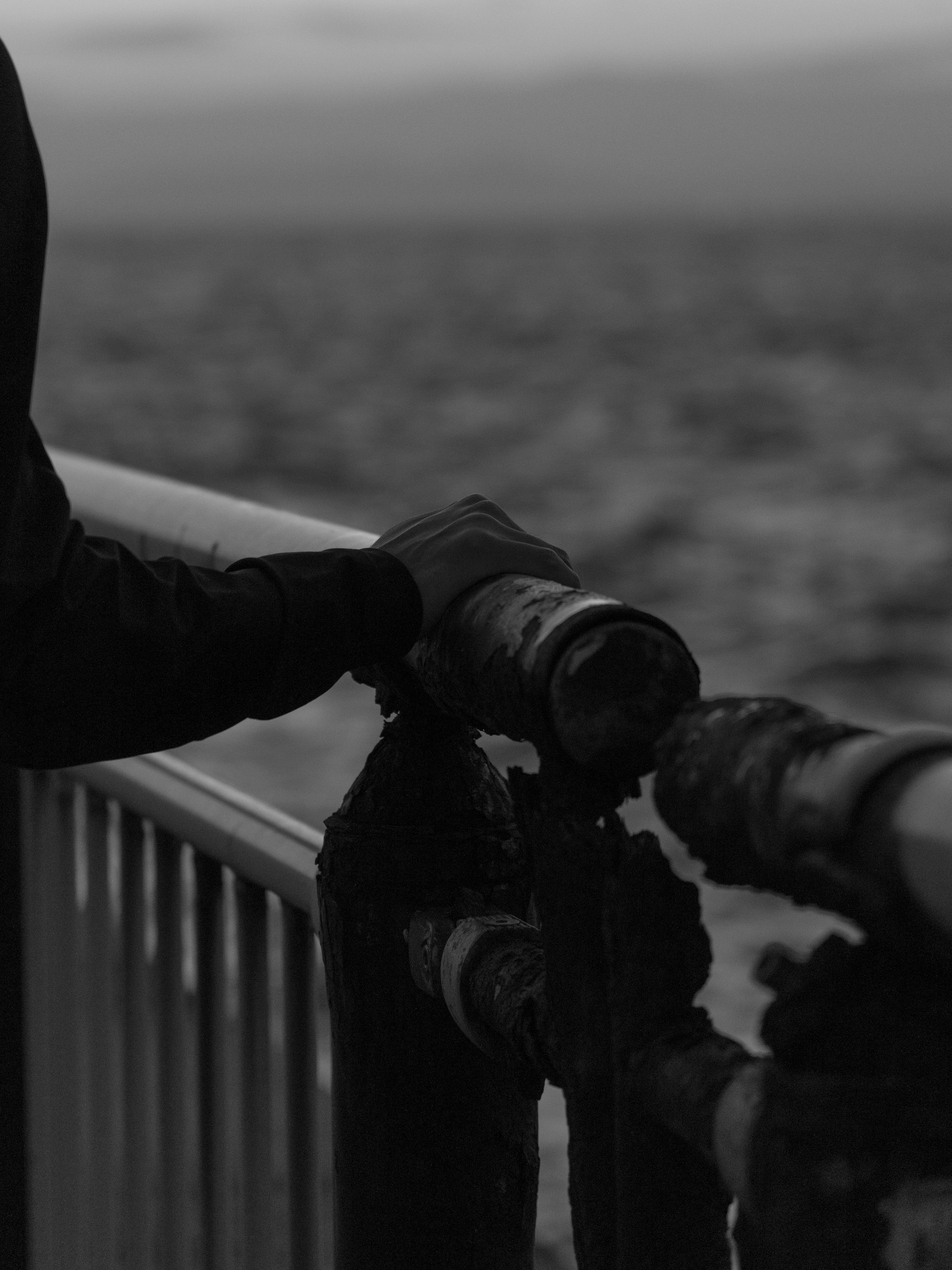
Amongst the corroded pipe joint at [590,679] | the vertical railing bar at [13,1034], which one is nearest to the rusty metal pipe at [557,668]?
the corroded pipe joint at [590,679]

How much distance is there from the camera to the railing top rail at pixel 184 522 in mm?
1439

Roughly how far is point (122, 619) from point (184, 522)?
51cm

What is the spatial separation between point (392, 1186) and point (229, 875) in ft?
1.43

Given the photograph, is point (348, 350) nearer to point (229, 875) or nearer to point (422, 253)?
point (229, 875)

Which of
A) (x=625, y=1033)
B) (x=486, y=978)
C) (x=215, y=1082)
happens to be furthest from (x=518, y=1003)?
(x=215, y=1082)

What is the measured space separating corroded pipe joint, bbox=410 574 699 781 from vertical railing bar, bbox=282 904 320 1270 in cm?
53

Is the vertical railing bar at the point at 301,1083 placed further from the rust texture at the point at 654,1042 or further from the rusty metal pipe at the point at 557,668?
the rust texture at the point at 654,1042

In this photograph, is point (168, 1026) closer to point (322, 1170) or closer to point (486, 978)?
point (322, 1170)

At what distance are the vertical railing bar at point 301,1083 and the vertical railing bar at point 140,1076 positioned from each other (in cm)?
25

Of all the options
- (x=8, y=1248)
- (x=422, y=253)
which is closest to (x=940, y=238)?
(x=422, y=253)

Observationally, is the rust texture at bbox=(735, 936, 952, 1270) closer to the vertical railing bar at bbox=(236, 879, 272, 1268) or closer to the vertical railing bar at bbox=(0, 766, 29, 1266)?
the vertical railing bar at bbox=(236, 879, 272, 1268)

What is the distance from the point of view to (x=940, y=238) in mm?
155000

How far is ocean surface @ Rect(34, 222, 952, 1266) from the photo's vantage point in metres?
19.4

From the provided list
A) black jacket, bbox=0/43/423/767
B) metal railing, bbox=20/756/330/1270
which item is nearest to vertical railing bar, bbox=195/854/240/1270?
metal railing, bbox=20/756/330/1270
